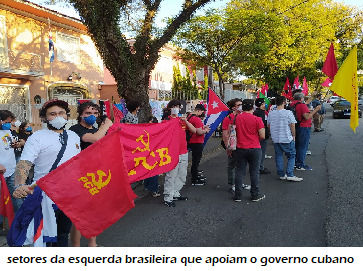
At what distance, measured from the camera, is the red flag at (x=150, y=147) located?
4809mm

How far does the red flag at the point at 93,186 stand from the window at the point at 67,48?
1526cm

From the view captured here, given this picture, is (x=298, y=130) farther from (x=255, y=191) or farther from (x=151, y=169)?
(x=151, y=169)

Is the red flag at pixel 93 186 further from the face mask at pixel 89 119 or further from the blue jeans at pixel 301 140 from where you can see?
the blue jeans at pixel 301 140

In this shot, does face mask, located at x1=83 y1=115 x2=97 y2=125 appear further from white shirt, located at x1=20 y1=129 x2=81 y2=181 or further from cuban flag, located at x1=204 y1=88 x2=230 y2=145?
cuban flag, located at x1=204 y1=88 x2=230 y2=145

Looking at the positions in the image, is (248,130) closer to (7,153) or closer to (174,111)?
(174,111)

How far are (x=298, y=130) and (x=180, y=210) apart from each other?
4.00 m

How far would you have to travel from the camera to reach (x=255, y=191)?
5.54 metres

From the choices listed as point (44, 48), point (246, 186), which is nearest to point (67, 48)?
point (44, 48)

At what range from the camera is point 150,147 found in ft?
16.7

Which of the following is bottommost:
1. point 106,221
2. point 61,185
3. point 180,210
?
point 180,210

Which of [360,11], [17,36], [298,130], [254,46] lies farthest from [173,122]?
[360,11]

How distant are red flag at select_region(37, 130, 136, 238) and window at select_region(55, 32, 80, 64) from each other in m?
15.3

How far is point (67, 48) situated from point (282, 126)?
14145mm

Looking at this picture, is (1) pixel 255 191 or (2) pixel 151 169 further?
(1) pixel 255 191
